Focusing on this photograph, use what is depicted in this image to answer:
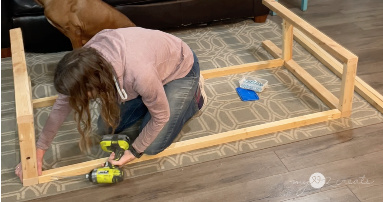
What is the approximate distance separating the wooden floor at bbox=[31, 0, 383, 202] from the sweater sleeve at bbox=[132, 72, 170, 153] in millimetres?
158

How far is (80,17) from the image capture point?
2529 mm

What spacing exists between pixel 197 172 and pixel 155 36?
1.91 ft

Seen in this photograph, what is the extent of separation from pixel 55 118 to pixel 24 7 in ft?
3.93

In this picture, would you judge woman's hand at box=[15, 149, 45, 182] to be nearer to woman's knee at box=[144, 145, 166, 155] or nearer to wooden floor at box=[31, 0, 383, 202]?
wooden floor at box=[31, 0, 383, 202]

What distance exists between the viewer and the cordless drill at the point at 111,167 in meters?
1.76

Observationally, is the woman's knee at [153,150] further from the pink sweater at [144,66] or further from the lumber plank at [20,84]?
the lumber plank at [20,84]

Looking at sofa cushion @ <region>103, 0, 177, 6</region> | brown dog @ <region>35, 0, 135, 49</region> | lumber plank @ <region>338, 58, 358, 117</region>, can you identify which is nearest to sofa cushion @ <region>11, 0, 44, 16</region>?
brown dog @ <region>35, 0, 135, 49</region>

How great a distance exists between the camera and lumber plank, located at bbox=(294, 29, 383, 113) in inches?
88.7

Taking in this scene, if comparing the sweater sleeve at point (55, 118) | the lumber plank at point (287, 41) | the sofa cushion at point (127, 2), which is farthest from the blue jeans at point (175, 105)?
the sofa cushion at point (127, 2)

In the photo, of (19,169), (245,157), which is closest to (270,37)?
(245,157)

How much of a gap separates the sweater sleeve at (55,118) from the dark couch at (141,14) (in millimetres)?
1169

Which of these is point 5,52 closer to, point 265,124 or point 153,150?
point 153,150

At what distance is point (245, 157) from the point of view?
193cm

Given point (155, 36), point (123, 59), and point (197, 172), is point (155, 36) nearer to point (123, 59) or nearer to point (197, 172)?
point (123, 59)
